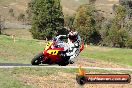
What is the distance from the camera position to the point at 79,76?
1078cm

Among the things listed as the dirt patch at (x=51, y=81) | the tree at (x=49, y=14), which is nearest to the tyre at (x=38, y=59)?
the tree at (x=49, y=14)

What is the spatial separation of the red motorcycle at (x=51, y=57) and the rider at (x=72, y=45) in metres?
0.13

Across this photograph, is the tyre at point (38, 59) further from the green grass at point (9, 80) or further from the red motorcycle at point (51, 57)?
the green grass at point (9, 80)

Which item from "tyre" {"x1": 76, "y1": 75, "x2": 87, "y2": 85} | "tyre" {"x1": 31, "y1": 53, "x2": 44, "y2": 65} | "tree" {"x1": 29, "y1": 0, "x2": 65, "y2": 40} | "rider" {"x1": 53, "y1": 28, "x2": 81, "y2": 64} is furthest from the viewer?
"tree" {"x1": 29, "y1": 0, "x2": 65, "y2": 40}

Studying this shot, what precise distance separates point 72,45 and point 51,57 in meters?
0.83

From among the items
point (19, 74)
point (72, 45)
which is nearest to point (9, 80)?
point (19, 74)

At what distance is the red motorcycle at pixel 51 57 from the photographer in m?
11.0

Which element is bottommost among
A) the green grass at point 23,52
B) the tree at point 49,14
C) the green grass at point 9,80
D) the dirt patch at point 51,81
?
the dirt patch at point 51,81

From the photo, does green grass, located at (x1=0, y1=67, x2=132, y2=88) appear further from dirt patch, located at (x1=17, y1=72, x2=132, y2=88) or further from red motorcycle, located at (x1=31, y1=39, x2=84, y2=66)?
red motorcycle, located at (x1=31, y1=39, x2=84, y2=66)

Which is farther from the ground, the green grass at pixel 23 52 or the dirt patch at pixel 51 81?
the green grass at pixel 23 52

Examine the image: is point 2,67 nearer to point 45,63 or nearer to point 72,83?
point 72,83

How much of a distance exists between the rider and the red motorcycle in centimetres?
13

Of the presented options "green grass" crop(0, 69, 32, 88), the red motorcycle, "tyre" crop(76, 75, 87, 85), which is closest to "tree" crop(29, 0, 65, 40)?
the red motorcycle

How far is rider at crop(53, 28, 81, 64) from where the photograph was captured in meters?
10.6
